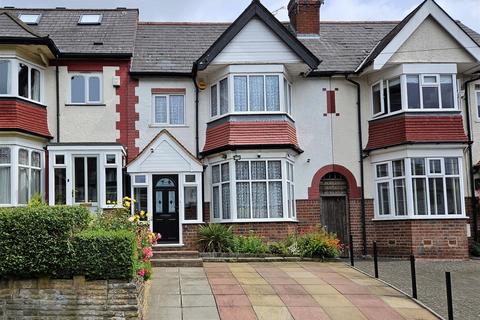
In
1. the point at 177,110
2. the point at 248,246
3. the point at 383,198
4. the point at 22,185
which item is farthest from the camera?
the point at 177,110

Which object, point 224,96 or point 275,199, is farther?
point 224,96

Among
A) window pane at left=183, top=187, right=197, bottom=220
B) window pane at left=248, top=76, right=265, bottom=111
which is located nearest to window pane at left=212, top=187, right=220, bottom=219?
window pane at left=183, top=187, right=197, bottom=220

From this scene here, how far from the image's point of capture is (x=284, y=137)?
18734mm

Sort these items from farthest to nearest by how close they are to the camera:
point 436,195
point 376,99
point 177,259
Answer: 1. point 376,99
2. point 436,195
3. point 177,259

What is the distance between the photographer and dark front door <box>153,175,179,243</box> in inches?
732

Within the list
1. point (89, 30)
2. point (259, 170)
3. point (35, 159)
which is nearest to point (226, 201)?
point (259, 170)

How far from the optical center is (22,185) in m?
17.8

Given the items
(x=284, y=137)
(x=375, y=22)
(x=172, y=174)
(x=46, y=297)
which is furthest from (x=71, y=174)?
(x=375, y=22)

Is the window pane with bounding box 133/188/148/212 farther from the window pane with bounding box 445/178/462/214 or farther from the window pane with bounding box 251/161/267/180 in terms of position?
the window pane with bounding box 445/178/462/214

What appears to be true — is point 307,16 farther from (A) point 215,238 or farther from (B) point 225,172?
(A) point 215,238

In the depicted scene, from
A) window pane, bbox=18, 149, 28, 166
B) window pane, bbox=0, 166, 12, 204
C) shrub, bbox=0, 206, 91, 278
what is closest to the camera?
shrub, bbox=0, 206, 91, 278

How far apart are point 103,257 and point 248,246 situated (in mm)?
8101

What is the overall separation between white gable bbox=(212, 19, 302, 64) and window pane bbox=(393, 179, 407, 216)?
17.7 feet

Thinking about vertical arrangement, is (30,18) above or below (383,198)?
above
